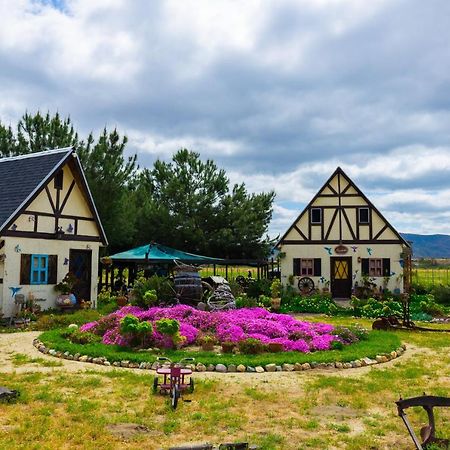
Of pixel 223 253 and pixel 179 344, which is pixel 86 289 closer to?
pixel 179 344

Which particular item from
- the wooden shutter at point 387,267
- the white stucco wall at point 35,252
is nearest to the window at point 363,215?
the wooden shutter at point 387,267

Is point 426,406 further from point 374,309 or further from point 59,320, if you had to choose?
point 374,309

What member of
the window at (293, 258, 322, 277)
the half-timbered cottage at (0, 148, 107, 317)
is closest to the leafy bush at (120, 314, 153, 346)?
the half-timbered cottage at (0, 148, 107, 317)

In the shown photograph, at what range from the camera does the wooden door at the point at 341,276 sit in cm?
2670

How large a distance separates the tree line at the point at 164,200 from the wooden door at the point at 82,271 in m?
6.52

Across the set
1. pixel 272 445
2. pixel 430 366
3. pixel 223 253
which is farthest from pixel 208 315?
pixel 223 253

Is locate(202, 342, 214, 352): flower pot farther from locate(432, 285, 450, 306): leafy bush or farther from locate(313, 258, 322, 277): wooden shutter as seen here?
locate(432, 285, 450, 306): leafy bush

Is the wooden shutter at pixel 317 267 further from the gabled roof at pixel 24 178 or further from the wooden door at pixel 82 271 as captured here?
the wooden door at pixel 82 271

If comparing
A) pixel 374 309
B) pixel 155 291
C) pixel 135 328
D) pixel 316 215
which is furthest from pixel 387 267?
pixel 135 328

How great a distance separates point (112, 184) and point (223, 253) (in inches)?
414

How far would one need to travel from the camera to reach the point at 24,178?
19859mm

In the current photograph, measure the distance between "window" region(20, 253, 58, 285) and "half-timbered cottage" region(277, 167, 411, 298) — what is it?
12361 millimetres

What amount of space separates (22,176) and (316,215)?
15.1 metres

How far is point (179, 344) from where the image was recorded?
12.0 metres
